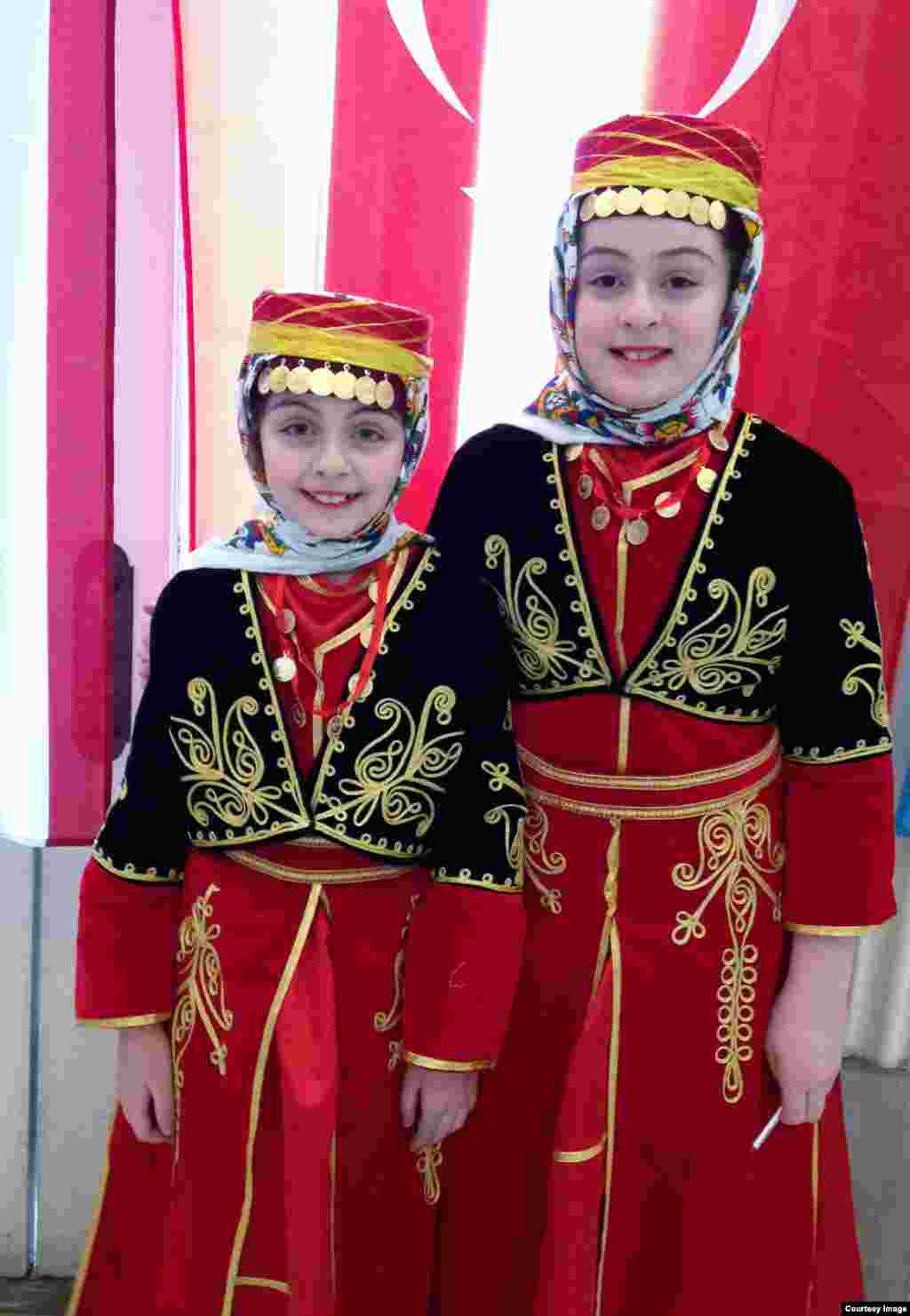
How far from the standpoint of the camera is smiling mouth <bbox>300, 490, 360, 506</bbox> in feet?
3.24

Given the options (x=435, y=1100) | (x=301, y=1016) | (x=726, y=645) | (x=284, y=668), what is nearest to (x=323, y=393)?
(x=284, y=668)

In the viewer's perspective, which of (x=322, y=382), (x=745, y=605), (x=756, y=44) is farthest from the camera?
(x=756, y=44)

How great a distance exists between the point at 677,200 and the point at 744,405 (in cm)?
44

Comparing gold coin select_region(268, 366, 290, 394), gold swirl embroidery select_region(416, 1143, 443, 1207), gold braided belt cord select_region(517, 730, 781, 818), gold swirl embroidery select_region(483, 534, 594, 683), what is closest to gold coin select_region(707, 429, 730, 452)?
gold swirl embroidery select_region(483, 534, 594, 683)

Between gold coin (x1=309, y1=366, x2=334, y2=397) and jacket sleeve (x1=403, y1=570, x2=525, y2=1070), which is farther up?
gold coin (x1=309, y1=366, x2=334, y2=397)

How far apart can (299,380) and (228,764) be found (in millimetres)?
375

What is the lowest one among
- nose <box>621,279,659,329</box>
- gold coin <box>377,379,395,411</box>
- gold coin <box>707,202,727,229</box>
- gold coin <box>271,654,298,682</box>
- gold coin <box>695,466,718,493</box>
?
gold coin <box>271,654,298,682</box>

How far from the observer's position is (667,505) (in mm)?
1052

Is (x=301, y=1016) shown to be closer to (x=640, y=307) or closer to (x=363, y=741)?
(x=363, y=741)

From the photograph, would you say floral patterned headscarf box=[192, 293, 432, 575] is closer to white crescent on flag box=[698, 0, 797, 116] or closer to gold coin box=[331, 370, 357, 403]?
gold coin box=[331, 370, 357, 403]

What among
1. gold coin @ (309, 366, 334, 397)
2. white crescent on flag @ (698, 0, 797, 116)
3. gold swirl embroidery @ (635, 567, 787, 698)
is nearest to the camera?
gold coin @ (309, 366, 334, 397)

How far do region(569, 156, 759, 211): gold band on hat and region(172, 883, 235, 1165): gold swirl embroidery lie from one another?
0.78 meters

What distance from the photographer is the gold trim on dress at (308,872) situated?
3.42ft

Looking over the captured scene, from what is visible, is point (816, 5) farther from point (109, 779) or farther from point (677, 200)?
point (109, 779)
